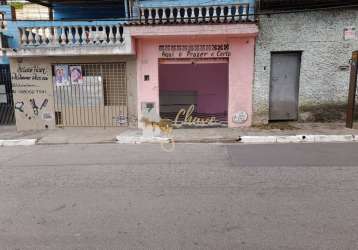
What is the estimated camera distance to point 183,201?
3.77 meters

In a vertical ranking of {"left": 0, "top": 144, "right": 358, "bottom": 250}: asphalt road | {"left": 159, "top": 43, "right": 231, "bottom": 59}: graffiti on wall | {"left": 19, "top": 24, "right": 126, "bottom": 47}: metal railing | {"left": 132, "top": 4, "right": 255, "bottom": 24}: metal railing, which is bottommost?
{"left": 0, "top": 144, "right": 358, "bottom": 250}: asphalt road

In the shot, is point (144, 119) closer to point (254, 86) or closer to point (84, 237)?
point (254, 86)

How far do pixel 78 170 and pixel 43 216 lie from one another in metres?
1.82

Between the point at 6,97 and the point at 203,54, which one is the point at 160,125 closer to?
the point at 203,54

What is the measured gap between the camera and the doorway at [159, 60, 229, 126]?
40.4ft

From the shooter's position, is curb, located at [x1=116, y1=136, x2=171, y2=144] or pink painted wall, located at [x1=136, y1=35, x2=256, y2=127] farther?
pink painted wall, located at [x1=136, y1=35, x2=256, y2=127]

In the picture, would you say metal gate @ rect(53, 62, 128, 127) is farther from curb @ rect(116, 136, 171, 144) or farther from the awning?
the awning

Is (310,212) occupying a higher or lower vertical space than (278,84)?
lower

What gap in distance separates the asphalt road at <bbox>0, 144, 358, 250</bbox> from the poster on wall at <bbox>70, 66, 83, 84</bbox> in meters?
3.97

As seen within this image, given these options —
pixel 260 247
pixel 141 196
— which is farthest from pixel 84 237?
pixel 260 247

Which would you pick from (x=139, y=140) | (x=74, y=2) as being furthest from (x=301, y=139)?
(x=74, y=2)

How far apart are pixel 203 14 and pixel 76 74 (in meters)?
4.65

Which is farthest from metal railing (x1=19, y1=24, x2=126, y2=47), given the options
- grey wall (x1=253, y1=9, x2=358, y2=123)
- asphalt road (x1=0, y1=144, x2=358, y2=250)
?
grey wall (x1=253, y1=9, x2=358, y2=123)

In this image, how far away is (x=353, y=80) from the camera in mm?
8148
